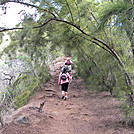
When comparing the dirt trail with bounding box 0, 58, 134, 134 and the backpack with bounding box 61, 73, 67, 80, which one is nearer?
the dirt trail with bounding box 0, 58, 134, 134

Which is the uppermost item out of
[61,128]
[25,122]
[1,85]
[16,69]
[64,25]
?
[64,25]

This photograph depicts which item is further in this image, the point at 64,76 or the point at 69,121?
the point at 64,76

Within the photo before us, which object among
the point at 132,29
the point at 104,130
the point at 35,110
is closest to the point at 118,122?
the point at 104,130

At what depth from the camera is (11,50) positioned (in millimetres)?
13188

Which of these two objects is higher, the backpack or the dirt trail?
the backpack

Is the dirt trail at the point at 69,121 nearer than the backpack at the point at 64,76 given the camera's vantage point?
Yes

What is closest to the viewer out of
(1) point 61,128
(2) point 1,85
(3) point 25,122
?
(3) point 25,122

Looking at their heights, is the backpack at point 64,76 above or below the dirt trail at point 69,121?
above

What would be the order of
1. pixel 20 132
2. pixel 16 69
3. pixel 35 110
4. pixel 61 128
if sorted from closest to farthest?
pixel 20 132 < pixel 61 128 < pixel 35 110 < pixel 16 69

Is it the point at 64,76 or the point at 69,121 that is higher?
the point at 64,76

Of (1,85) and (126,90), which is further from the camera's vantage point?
(1,85)

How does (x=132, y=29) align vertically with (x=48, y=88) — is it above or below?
above

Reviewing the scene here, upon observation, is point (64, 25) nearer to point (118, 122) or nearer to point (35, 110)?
point (35, 110)

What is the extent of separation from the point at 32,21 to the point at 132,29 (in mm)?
3205
